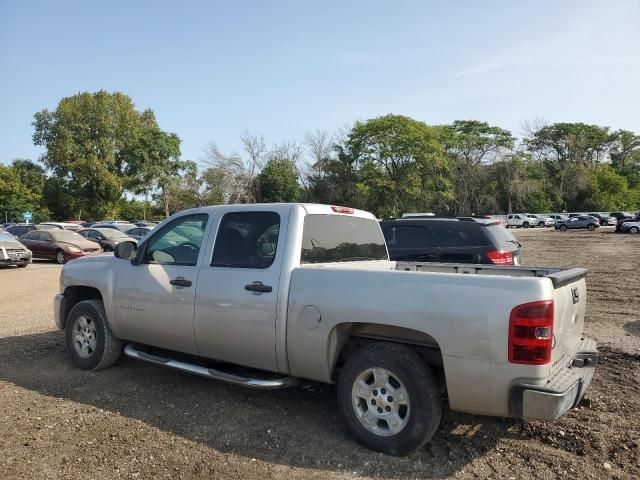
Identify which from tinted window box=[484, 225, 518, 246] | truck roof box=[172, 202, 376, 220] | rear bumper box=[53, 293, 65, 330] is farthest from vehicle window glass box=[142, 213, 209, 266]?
tinted window box=[484, 225, 518, 246]

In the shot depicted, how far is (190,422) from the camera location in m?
4.34

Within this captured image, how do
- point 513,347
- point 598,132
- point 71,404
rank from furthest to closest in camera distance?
1. point 598,132
2. point 71,404
3. point 513,347

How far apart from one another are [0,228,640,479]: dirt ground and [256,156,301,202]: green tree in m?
50.0

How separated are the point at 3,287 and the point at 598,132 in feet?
315

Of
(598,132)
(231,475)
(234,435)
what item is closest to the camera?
(231,475)

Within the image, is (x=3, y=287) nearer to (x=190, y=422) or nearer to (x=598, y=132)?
(x=190, y=422)

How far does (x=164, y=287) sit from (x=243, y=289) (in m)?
1.06

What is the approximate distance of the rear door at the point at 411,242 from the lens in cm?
939

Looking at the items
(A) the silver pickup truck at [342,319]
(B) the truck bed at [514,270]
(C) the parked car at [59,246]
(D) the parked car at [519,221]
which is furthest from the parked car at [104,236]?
(D) the parked car at [519,221]

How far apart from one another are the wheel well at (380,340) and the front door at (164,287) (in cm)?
152

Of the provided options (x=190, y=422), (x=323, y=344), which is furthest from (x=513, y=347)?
(x=190, y=422)

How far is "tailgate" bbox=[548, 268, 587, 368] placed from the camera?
11.5 ft

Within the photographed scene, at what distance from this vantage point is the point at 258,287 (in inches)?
170

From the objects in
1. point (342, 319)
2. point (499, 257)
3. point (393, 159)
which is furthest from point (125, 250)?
point (393, 159)
